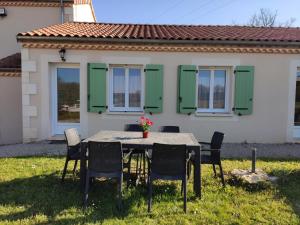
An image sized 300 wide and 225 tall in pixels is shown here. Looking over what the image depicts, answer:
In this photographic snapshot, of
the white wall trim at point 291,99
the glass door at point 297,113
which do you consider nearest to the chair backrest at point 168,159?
the white wall trim at point 291,99

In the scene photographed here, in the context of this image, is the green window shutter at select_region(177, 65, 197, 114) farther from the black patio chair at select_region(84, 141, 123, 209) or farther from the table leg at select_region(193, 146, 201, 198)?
the black patio chair at select_region(84, 141, 123, 209)

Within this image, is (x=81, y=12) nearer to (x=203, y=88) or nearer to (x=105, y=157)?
(x=203, y=88)

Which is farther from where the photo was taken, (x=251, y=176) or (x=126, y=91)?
(x=126, y=91)

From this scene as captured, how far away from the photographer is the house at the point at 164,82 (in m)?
7.89

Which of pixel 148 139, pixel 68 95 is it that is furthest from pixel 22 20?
pixel 148 139

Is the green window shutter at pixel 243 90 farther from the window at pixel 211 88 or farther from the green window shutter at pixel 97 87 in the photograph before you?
the green window shutter at pixel 97 87

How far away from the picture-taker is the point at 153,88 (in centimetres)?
803

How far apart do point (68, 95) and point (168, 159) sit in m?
5.52

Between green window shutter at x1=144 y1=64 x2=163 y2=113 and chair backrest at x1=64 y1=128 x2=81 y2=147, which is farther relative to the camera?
green window shutter at x1=144 y1=64 x2=163 y2=113

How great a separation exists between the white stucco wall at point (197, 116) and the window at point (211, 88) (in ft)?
1.00

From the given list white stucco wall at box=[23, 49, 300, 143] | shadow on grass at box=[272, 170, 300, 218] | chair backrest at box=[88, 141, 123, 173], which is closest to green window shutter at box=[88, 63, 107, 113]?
white stucco wall at box=[23, 49, 300, 143]

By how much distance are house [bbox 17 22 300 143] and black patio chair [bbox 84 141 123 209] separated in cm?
437

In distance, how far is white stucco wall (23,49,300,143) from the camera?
7.98 m

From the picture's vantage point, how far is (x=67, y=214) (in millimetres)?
3486
